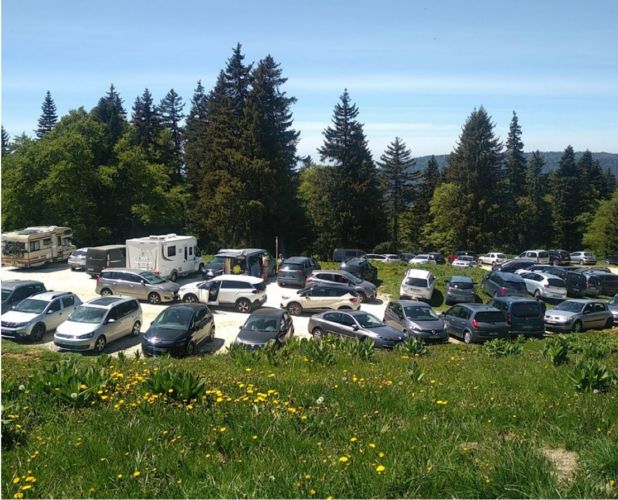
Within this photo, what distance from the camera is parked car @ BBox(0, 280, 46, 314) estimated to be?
70.8 ft

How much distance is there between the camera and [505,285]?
94.4 ft

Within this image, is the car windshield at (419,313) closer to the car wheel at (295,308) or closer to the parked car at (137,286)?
the car wheel at (295,308)

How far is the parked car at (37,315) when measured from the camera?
1880cm

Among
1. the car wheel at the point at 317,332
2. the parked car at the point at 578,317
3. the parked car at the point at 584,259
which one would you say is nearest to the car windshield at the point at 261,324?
the car wheel at the point at 317,332

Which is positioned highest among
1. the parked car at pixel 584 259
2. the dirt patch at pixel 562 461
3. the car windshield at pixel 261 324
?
the dirt patch at pixel 562 461

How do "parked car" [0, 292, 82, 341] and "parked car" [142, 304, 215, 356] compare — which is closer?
"parked car" [142, 304, 215, 356]

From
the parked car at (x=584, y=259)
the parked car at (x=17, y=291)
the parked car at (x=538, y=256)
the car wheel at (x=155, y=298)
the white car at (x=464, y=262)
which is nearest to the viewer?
the parked car at (x=17, y=291)

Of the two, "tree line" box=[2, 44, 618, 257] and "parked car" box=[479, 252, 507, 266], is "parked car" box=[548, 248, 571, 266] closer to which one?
"parked car" box=[479, 252, 507, 266]

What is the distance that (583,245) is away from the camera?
258 feet

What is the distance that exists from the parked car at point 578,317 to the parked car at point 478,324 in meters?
4.61

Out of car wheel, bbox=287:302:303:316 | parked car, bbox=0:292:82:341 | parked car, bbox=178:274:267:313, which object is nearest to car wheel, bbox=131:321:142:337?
parked car, bbox=0:292:82:341

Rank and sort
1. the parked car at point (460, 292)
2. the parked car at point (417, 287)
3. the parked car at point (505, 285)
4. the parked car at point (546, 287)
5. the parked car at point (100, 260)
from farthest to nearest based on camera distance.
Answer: the parked car at point (100, 260) → the parked car at point (546, 287) → the parked car at point (505, 285) → the parked car at point (417, 287) → the parked car at point (460, 292)

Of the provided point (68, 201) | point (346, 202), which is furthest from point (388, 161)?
point (68, 201)

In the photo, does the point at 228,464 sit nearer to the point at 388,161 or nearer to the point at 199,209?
the point at 199,209
